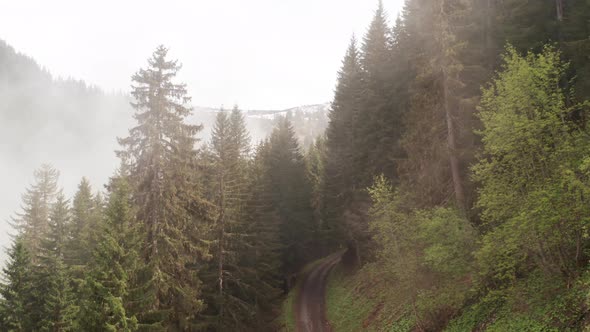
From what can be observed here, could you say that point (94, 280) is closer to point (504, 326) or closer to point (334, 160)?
point (504, 326)

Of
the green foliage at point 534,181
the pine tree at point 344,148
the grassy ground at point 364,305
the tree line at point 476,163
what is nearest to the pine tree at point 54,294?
the grassy ground at point 364,305

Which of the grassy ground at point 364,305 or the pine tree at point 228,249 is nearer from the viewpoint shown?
the grassy ground at point 364,305

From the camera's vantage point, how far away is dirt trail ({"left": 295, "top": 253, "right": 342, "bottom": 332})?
100 ft

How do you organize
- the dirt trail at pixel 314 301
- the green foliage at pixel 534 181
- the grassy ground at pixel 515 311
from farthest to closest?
the dirt trail at pixel 314 301 < the green foliage at pixel 534 181 < the grassy ground at pixel 515 311

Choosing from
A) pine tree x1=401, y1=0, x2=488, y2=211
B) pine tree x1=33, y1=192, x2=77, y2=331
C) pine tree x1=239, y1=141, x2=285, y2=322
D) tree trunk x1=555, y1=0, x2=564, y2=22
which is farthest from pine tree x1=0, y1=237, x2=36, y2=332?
tree trunk x1=555, y1=0, x2=564, y2=22

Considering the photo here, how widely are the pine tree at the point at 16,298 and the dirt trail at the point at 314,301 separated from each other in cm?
1874

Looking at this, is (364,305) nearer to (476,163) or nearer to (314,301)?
(314,301)

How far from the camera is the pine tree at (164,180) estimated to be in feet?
63.6

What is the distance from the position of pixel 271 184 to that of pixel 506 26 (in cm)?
2787

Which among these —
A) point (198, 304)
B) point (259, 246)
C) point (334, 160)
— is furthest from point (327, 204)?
point (198, 304)

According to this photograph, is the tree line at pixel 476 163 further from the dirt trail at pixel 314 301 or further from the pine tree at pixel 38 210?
the pine tree at pixel 38 210

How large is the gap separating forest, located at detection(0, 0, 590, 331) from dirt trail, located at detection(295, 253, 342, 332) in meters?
0.83

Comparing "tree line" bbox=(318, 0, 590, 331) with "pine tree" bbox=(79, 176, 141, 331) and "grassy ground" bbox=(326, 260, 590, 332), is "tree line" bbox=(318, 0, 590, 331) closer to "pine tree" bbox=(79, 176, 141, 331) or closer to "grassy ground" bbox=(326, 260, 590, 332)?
"grassy ground" bbox=(326, 260, 590, 332)

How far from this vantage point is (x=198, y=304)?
20062 mm
